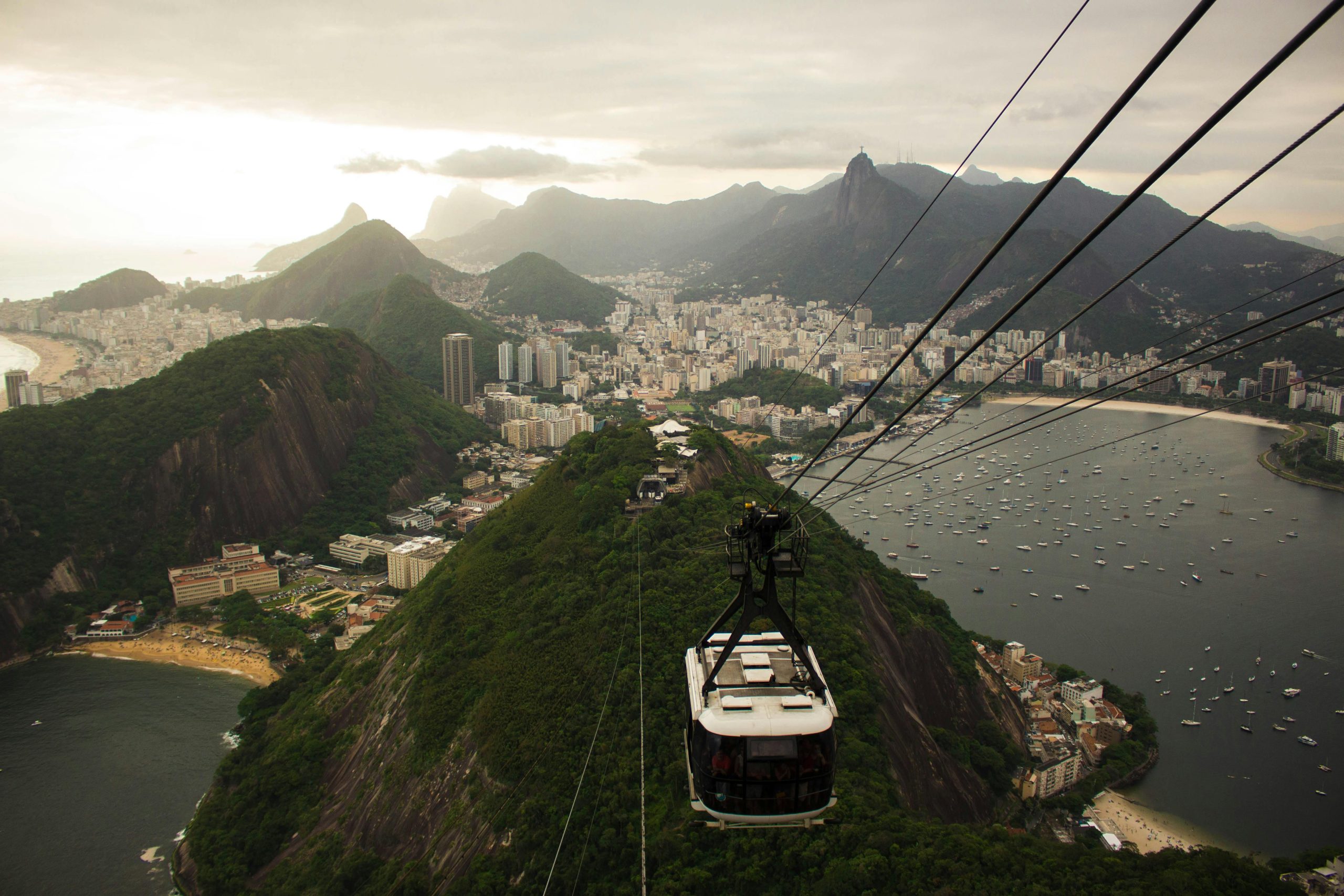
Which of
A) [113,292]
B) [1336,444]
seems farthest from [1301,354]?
[113,292]

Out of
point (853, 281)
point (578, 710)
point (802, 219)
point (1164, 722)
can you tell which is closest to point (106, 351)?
point (578, 710)

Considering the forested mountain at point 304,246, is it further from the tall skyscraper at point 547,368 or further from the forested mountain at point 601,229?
the tall skyscraper at point 547,368

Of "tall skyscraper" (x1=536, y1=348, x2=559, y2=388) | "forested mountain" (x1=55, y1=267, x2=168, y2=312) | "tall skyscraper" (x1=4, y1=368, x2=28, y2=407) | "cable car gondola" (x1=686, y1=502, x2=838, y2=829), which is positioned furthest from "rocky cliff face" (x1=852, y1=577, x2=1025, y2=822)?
"forested mountain" (x1=55, y1=267, x2=168, y2=312)

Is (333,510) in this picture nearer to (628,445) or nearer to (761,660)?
(628,445)

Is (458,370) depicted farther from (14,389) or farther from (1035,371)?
(1035,371)

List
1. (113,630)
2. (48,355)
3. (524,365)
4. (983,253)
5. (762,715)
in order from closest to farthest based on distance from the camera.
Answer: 1. (762,715)
2. (113,630)
3. (48,355)
4. (524,365)
5. (983,253)

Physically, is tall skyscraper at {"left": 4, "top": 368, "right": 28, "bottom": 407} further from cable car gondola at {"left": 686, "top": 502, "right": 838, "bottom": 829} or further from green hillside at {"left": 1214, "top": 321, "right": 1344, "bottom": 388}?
green hillside at {"left": 1214, "top": 321, "right": 1344, "bottom": 388}

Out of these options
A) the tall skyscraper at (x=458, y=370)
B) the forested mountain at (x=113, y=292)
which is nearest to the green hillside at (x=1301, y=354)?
the tall skyscraper at (x=458, y=370)
